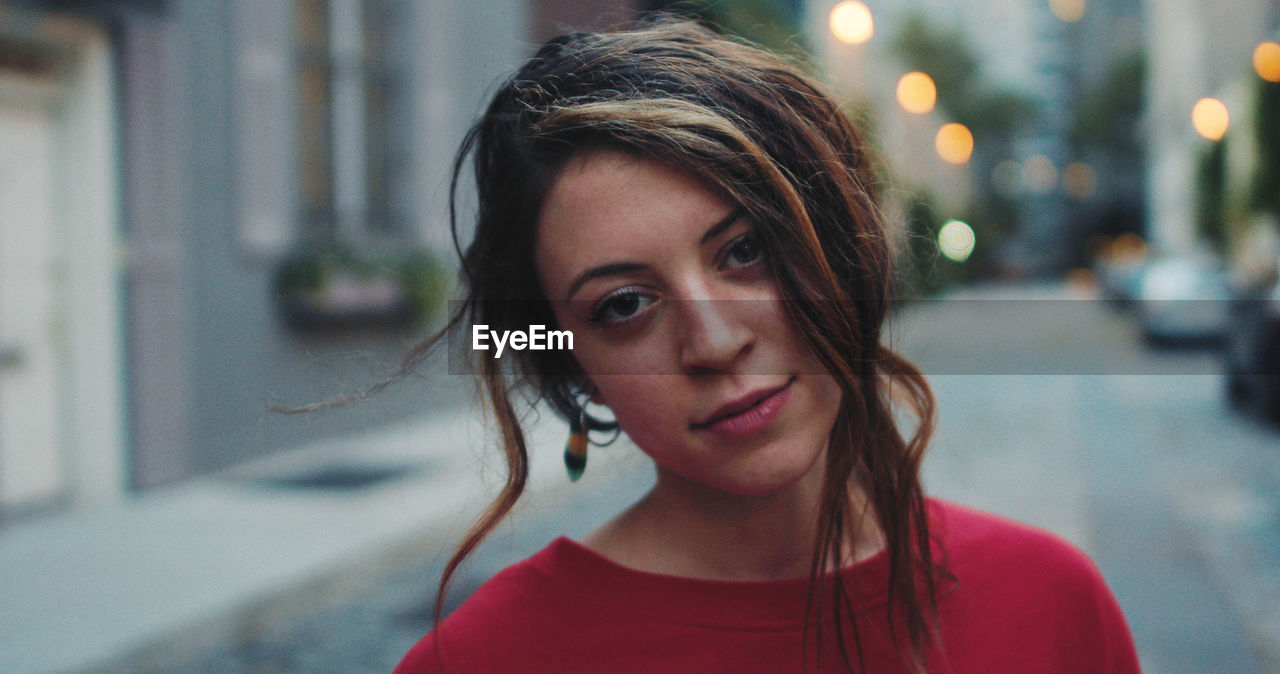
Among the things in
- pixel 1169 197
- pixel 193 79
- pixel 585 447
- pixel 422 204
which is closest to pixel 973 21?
pixel 1169 197

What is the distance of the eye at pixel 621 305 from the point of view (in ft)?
3.76

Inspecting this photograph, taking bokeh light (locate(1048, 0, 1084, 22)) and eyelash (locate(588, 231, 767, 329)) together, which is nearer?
eyelash (locate(588, 231, 767, 329))

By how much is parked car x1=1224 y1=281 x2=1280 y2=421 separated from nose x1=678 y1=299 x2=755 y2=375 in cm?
973

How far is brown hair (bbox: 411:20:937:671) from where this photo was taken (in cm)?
114

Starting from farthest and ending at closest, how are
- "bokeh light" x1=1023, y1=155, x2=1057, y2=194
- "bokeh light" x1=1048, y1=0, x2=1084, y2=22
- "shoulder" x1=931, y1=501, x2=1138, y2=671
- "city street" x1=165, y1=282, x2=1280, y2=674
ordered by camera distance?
"bokeh light" x1=1048, y1=0, x2=1084, y2=22 → "bokeh light" x1=1023, y1=155, x2=1057, y2=194 → "city street" x1=165, y1=282, x2=1280, y2=674 → "shoulder" x1=931, y1=501, x2=1138, y2=671

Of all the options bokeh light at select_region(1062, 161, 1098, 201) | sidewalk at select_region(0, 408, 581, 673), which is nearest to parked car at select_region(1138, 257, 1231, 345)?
sidewalk at select_region(0, 408, 581, 673)

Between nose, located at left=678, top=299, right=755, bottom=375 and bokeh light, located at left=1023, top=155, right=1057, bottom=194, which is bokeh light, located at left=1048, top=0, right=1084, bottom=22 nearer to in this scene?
bokeh light, located at left=1023, top=155, right=1057, bottom=194

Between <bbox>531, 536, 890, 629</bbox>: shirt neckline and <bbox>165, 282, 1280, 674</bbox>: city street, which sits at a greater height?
<bbox>531, 536, 890, 629</bbox>: shirt neckline

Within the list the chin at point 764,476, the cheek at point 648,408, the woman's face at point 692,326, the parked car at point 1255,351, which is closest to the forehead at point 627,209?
the woman's face at point 692,326

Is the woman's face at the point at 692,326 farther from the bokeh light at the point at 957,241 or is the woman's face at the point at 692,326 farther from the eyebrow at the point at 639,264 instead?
the bokeh light at the point at 957,241

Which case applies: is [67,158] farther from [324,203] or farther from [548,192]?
[548,192]

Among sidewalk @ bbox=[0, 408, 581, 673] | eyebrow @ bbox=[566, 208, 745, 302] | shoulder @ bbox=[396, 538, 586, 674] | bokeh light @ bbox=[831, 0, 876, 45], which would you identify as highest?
bokeh light @ bbox=[831, 0, 876, 45]

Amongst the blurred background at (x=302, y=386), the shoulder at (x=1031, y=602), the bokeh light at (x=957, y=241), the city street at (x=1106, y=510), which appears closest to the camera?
the shoulder at (x=1031, y=602)

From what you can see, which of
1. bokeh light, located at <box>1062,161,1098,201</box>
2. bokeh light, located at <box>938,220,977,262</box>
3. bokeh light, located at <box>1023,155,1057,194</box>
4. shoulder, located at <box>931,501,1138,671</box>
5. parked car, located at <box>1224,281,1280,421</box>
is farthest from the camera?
bokeh light, located at <box>1062,161,1098,201</box>
